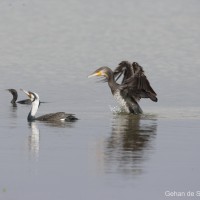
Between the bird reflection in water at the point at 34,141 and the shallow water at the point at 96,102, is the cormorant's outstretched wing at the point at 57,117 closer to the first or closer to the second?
the shallow water at the point at 96,102

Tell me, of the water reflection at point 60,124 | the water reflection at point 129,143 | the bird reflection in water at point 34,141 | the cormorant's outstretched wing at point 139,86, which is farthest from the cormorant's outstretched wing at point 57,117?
the cormorant's outstretched wing at point 139,86

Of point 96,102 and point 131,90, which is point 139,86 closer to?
point 131,90

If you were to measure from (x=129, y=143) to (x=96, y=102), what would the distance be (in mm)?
7395

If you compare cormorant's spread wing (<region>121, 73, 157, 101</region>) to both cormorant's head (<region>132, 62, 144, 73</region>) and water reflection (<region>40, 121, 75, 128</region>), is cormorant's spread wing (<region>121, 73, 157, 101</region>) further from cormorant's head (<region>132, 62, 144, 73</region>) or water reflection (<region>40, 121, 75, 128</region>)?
water reflection (<region>40, 121, 75, 128</region>)

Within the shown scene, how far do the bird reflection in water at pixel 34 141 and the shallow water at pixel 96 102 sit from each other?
2 cm

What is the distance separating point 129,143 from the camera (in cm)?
1672

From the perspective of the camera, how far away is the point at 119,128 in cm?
1917

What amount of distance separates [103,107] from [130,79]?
3.07 ft

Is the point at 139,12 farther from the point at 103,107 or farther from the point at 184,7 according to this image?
the point at 103,107

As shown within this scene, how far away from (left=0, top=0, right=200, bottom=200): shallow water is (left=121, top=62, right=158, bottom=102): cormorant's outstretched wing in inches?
15.2

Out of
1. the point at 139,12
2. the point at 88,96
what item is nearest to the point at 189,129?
the point at 88,96

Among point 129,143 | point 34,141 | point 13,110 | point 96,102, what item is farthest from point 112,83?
point 34,141

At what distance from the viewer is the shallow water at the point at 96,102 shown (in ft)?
43.4

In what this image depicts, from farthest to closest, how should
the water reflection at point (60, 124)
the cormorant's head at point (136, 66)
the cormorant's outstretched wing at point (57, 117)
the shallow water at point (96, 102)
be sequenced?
1. the cormorant's head at point (136, 66)
2. the cormorant's outstretched wing at point (57, 117)
3. the water reflection at point (60, 124)
4. the shallow water at point (96, 102)
